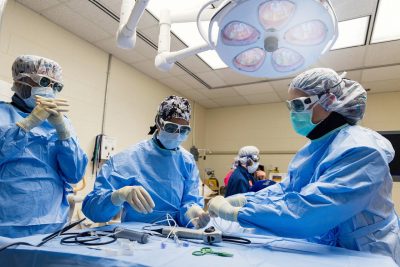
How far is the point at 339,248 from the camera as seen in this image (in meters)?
0.96

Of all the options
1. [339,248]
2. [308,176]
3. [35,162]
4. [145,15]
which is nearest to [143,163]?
[35,162]

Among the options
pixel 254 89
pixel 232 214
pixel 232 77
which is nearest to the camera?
pixel 232 214

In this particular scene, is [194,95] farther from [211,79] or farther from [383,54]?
[383,54]

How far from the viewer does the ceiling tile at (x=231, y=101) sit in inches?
206

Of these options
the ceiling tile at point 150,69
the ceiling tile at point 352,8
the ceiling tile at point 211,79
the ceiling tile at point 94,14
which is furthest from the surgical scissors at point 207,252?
the ceiling tile at point 211,79

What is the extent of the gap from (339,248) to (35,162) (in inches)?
56.6

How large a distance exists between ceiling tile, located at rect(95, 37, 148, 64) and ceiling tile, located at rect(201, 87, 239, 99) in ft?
4.85

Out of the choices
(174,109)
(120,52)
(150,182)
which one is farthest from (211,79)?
(150,182)

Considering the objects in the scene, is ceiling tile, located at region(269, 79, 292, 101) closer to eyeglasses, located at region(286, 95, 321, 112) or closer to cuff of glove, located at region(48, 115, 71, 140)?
eyeglasses, located at region(286, 95, 321, 112)

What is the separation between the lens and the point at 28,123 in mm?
1402

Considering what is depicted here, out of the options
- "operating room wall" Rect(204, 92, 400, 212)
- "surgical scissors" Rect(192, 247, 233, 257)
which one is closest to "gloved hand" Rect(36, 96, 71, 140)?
"surgical scissors" Rect(192, 247, 233, 257)

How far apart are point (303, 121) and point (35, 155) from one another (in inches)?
53.1

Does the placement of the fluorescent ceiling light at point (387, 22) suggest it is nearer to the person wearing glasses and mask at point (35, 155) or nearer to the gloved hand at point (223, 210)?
the gloved hand at point (223, 210)

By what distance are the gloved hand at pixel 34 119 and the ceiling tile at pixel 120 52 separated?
204 centimetres
